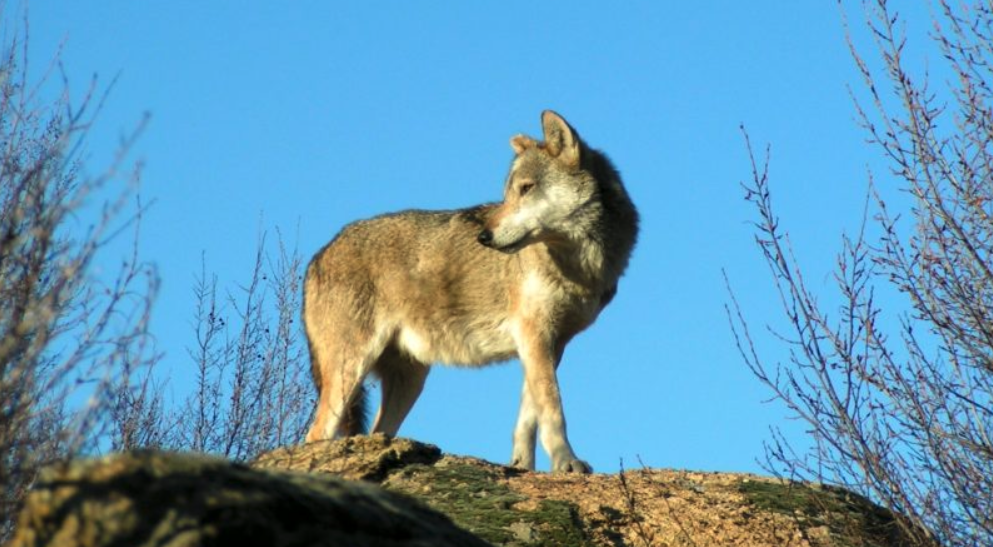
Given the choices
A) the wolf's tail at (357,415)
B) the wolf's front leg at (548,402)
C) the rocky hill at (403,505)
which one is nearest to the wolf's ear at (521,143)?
the wolf's front leg at (548,402)

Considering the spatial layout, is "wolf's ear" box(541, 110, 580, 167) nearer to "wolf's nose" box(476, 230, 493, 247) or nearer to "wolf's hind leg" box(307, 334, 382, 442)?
"wolf's nose" box(476, 230, 493, 247)

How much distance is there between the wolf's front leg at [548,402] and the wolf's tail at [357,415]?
5.29 feet

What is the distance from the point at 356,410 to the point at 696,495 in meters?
4.59

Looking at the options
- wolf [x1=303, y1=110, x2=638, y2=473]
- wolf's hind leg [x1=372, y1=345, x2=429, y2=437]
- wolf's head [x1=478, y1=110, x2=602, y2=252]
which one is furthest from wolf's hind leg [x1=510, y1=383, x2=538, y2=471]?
wolf's hind leg [x1=372, y1=345, x2=429, y2=437]

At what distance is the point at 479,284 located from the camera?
10906 millimetres

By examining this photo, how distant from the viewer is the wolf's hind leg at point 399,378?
11.1 m

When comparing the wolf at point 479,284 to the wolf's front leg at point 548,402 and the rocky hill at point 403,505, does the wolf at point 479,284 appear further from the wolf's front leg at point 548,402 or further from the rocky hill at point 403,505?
the rocky hill at point 403,505

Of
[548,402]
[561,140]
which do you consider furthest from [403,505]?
[561,140]

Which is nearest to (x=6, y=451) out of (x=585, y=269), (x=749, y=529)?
(x=749, y=529)

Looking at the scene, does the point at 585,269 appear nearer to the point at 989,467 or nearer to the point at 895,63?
the point at 895,63

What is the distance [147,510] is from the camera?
2.87 m

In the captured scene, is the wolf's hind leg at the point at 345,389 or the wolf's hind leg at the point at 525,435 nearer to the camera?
the wolf's hind leg at the point at 525,435

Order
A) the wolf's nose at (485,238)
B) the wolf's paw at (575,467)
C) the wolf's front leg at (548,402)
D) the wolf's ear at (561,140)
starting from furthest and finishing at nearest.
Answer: the wolf's ear at (561,140) < the wolf's nose at (485,238) < the wolf's front leg at (548,402) < the wolf's paw at (575,467)

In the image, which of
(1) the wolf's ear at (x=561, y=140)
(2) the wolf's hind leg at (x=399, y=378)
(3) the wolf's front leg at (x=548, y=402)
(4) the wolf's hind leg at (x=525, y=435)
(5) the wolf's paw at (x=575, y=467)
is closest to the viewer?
(5) the wolf's paw at (x=575, y=467)
